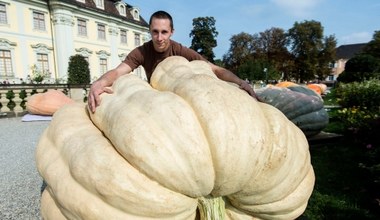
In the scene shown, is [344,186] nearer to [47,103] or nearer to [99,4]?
[47,103]

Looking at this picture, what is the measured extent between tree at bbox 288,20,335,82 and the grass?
49.2 m

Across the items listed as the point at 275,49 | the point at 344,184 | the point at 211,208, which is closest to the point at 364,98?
the point at 344,184

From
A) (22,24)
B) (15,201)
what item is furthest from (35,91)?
(22,24)

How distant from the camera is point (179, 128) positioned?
1.44 m

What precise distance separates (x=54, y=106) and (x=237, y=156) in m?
9.79

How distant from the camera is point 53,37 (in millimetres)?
29891

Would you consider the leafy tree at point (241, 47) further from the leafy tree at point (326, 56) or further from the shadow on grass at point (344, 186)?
the shadow on grass at point (344, 186)

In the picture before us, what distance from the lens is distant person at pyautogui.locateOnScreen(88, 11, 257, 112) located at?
2.03m

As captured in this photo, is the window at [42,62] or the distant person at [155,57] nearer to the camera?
the distant person at [155,57]

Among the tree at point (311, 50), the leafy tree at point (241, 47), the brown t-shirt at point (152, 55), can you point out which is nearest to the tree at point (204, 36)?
the leafy tree at point (241, 47)

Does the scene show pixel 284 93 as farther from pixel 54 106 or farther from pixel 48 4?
pixel 48 4

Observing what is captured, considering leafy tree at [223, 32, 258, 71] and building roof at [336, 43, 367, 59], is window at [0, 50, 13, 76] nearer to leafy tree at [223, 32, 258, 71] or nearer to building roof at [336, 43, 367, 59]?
leafy tree at [223, 32, 258, 71]

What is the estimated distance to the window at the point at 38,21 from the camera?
28.2m

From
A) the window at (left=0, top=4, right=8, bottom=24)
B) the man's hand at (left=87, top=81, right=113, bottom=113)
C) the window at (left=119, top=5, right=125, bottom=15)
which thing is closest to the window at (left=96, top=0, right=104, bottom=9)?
the window at (left=119, top=5, right=125, bottom=15)
